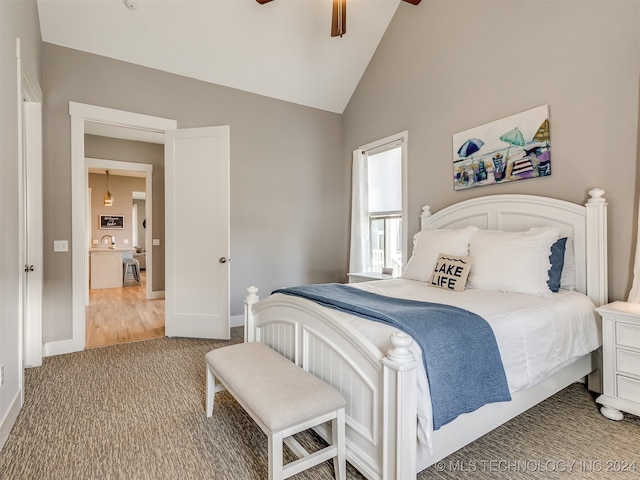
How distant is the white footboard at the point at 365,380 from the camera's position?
1.29 m

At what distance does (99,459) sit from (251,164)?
332cm

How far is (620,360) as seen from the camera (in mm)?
2014

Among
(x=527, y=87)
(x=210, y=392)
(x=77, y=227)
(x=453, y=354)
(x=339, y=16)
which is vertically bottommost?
(x=210, y=392)

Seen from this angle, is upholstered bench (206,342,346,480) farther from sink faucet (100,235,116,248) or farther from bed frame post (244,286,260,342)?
sink faucet (100,235,116,248)

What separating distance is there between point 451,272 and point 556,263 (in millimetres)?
714

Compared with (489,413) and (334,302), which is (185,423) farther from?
(489,413)

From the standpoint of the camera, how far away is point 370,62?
14.6ft

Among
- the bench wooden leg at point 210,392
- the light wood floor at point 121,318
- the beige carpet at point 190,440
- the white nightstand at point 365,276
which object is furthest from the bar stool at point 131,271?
the bench wooden leg at point 210,392

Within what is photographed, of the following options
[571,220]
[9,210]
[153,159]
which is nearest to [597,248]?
[571,220]

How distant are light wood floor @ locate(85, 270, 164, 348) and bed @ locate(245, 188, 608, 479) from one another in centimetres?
215

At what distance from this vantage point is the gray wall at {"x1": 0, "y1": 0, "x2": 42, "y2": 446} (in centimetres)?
189

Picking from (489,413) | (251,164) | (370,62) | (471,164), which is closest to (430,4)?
(370,62)

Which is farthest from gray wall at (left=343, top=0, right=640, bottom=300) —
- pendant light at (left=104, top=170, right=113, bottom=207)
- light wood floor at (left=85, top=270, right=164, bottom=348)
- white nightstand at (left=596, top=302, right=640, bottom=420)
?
pendant light at (left=104, top=170, right=113, bottom=207)

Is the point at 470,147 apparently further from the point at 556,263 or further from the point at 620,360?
the point at 620,360
